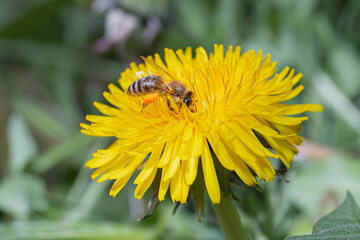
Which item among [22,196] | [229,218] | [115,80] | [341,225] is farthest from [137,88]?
[115,80]

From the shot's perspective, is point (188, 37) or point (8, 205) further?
point (188, 37)

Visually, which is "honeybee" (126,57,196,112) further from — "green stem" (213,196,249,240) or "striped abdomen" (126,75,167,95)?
"green stem" (213,196,249,240)

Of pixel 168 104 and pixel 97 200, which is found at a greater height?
pixel 97 200

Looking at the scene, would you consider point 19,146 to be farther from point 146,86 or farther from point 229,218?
point 229,218

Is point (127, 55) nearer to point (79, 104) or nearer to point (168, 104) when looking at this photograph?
point (79, 104)

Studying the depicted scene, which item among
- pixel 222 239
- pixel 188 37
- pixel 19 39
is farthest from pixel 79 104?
pixel 222 239

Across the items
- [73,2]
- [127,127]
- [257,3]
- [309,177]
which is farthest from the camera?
[73,2]

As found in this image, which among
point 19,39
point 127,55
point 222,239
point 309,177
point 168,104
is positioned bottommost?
point 222,239
